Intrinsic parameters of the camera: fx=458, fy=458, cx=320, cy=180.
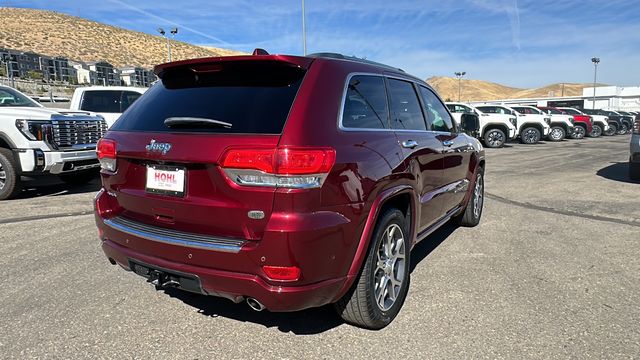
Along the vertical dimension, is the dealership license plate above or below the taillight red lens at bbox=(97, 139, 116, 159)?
below

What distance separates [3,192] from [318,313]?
634 cm

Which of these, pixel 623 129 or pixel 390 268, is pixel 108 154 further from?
pixel 623 129

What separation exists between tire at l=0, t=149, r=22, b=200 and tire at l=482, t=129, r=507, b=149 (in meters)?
17.6

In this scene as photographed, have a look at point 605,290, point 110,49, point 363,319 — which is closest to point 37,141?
point 363,319

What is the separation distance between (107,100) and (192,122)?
26.7 feet

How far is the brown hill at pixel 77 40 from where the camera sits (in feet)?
276

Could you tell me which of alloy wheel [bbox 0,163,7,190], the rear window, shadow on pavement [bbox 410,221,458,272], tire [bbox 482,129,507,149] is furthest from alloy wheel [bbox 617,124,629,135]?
alloy wheel [bbox 0,163,7,190]

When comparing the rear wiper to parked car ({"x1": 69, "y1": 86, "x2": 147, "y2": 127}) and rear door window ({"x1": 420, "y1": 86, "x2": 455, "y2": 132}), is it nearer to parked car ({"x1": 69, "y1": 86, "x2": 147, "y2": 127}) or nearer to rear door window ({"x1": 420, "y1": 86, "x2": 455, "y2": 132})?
rear door window ({"x1": 420, "y1": 86, "x2": 455, "y2": 132})

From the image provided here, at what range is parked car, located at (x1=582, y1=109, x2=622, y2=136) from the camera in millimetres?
28237

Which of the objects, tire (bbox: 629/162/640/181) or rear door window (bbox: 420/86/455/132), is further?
tire (bbox: 629/162/640/181)

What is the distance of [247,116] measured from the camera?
103 inches

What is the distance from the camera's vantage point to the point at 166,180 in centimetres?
271

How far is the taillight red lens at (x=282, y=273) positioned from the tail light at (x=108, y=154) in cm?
138

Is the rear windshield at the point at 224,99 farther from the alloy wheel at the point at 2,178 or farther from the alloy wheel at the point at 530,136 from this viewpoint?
the alloy wheel at the point at 530,136
